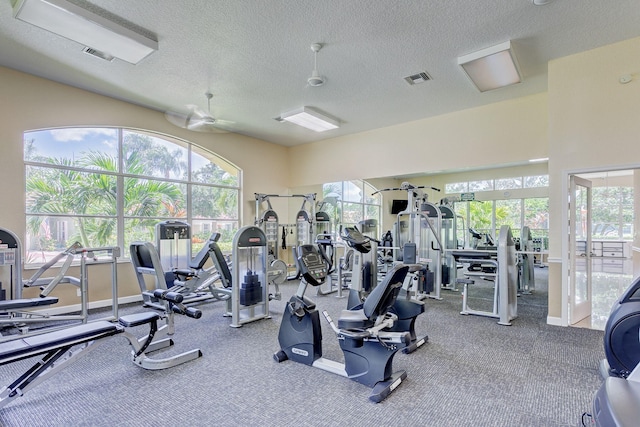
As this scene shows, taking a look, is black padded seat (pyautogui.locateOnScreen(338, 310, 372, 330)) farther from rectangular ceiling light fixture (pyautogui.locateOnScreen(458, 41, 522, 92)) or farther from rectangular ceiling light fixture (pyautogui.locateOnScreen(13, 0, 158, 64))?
rectangular ceiling light fixture (pyautogui.locateOnScreen(13, 0, 158, 64))

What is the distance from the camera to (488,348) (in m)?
3.51

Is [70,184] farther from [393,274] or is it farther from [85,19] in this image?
[393,274]

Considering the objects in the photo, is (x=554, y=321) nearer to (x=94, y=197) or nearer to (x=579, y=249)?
(x=579, y=249)

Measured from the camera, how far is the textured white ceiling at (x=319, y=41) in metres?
3.17

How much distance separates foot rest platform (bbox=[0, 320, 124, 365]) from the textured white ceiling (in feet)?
9.37

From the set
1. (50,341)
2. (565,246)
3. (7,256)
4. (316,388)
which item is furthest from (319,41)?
(7,256)

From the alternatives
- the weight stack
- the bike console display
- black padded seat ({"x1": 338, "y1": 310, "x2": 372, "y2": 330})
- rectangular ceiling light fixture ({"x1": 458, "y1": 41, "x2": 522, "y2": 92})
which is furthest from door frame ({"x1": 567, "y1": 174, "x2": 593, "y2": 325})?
the weight stack

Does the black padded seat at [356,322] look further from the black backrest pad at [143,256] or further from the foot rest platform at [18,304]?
the foot rest platform at [18,304]

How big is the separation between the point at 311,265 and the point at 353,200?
4.85 metres

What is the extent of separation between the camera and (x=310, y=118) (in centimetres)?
578

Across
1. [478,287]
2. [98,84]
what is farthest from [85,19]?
[478,287]

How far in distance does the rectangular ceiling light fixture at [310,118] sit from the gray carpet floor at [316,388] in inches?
137

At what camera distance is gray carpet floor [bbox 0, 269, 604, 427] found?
2.28 meters

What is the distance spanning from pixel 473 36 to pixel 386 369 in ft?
11.5
